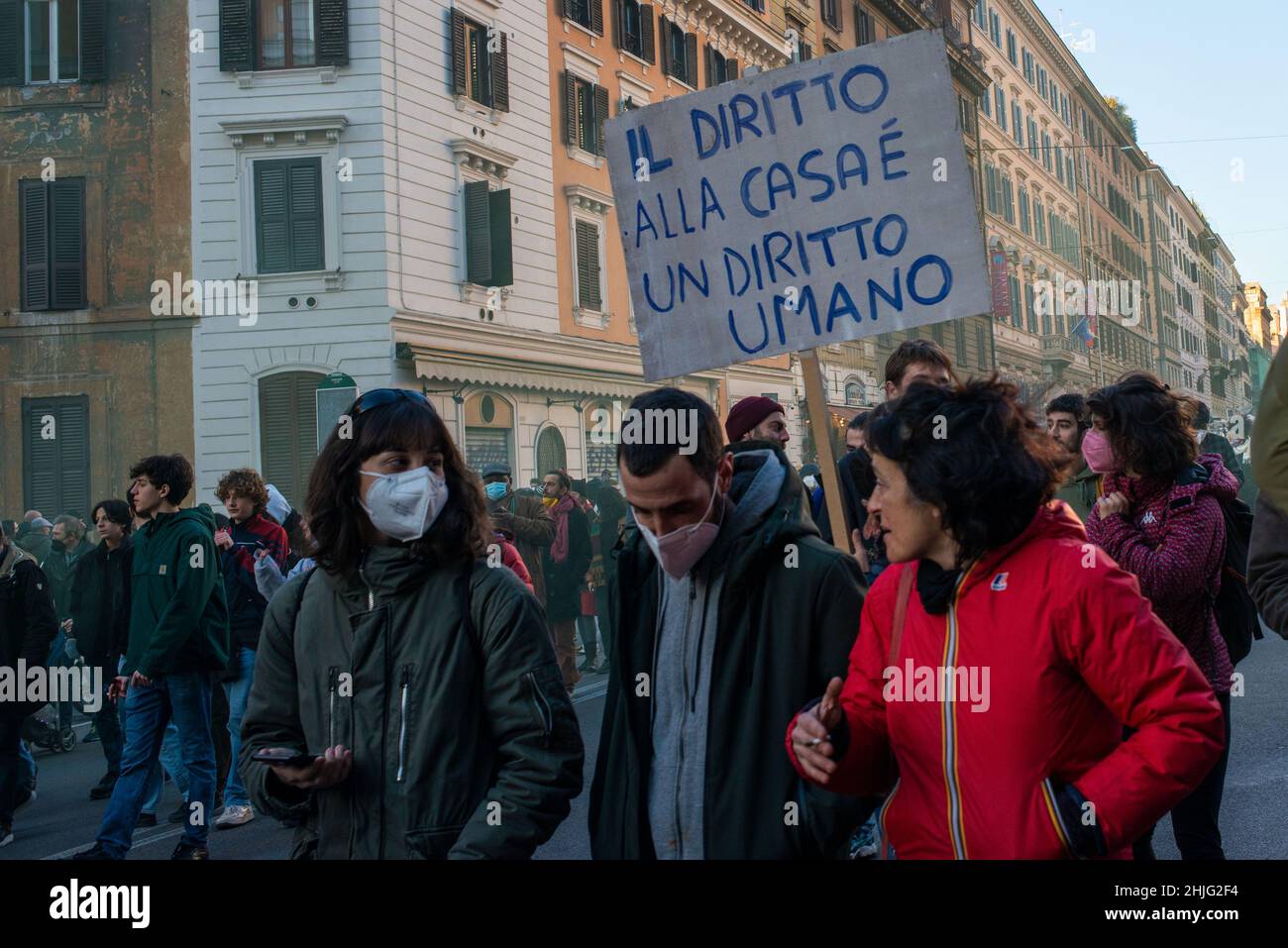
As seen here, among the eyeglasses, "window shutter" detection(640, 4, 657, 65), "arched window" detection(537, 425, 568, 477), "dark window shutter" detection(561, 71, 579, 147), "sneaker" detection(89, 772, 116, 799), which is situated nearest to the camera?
the eyeglasses

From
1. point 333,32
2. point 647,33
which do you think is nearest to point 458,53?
point 333,32

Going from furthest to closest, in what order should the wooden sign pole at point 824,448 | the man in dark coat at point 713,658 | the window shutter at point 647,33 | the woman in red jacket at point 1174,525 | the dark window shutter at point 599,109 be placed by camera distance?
the window shutter at point 647,33
the dark window shutter at point 599,109
the woman in red jacket at point 1174,525
the wooden sign pole at point 824,448
the man in dark coat at point 713,658

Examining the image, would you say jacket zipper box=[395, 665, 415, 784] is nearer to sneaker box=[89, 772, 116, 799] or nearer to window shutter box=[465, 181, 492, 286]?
sneaker box=[89, 772, 116, 799]

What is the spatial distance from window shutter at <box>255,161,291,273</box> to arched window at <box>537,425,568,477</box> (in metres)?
5.38

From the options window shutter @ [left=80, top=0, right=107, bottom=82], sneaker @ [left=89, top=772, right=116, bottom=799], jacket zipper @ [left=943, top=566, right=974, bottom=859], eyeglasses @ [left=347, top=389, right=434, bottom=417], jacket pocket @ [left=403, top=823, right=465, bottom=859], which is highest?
window shutter @ [left=80, top=0, right=107, bottom=82]

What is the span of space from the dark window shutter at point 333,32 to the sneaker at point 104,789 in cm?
1436

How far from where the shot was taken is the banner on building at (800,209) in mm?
3607

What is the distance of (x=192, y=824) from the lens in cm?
623

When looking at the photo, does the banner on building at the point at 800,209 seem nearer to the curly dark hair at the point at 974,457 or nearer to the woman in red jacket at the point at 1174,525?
the woman in red jacket at the point at 1174,525

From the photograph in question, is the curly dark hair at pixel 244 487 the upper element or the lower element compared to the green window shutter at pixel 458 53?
lower

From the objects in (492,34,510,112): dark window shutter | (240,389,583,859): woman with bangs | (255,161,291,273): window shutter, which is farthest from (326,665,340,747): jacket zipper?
(492,34,510,112): dark window shutter

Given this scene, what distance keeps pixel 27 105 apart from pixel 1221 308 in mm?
90713

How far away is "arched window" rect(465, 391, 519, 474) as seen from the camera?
21.3m

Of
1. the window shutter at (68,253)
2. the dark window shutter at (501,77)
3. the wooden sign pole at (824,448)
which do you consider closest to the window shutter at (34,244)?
the window shutter at (68,253)
